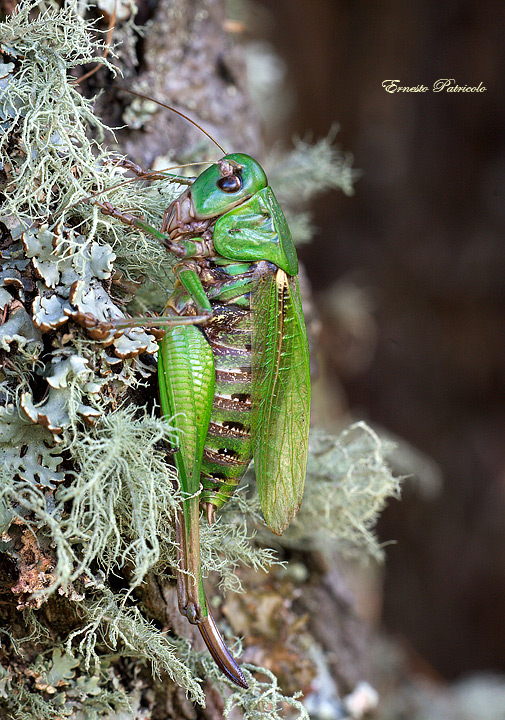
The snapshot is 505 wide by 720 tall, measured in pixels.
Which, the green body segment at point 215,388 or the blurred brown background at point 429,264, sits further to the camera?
the blurred brown background at point 429,264

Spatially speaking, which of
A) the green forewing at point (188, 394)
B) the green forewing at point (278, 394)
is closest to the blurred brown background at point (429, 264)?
the green forewing at point (278, 394)

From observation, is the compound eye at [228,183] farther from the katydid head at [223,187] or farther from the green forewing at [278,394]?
the green forewing at [278,394]

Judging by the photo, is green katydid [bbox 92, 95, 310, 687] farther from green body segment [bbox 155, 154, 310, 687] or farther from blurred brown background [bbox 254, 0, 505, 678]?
blurred brown background [bbox 254, 0, 505, 678]

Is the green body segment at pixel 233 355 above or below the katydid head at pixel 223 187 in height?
below

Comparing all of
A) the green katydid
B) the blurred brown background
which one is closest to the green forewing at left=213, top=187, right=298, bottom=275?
the green katydid

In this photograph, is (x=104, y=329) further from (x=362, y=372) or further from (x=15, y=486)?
(x=362, y=372)

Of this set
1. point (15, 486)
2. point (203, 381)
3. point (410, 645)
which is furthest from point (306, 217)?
point (410, 645)

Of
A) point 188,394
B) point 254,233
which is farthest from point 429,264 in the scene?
point 188,394
